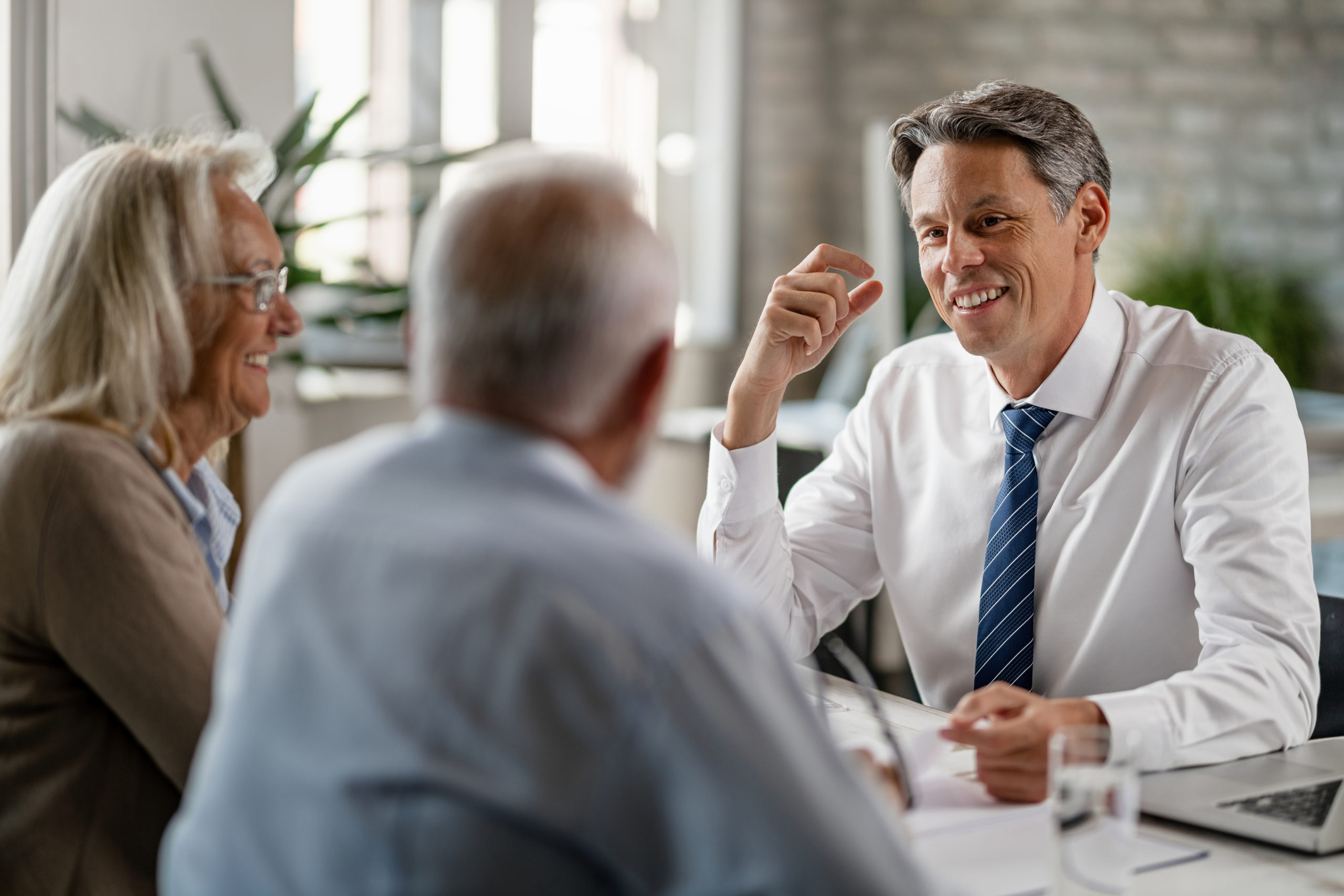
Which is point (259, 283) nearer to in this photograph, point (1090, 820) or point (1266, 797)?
point (1090, 820)

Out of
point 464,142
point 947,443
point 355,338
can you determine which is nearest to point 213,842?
point 947,443

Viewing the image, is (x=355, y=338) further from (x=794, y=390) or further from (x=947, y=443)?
(x=947, y=443)

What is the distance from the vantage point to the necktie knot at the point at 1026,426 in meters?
1.72

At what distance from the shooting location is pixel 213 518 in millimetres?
1454

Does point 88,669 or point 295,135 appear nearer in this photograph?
point 88,669

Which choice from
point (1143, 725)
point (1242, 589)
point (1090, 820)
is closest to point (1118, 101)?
point (1242, 589)

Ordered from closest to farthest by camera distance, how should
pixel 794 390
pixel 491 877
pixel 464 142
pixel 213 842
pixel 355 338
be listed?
pixel 491 877 < pixel 213 842 < pixel 355 338 < pixel 464 142 < pixel 794 390

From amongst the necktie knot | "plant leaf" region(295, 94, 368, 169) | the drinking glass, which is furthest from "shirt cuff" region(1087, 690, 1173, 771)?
"plant leaf" region(295, 94, 368, 169)

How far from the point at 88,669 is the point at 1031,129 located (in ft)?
4.23

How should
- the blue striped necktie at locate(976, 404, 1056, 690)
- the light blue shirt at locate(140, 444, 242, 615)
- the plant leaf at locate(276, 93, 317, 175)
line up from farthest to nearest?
1. the plant leaf at locate(276, 93, 317, 175)
2. the blue striped necktie at locate(976, 404, 1056, 690)
3. the light blue shirt at locate(140, 444, 242, 615)

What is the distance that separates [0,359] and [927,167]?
1.18 metres

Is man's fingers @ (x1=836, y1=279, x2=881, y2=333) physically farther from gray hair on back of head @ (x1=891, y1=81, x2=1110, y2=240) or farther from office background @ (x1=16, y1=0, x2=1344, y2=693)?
office background @ (x1=16, y1=0, x2=1344, y2=693)

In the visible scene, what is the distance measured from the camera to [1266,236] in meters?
3.94

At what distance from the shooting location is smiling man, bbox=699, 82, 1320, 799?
154cm
